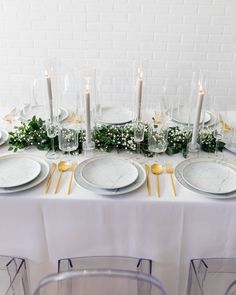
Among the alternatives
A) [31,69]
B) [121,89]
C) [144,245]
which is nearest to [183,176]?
[144,245]

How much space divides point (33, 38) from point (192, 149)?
78.7 inches

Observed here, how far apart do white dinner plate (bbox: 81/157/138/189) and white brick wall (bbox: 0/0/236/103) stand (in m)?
1.59

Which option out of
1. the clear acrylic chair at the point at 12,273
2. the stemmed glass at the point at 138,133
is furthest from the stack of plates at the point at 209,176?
the clear acrylic chair at the point at 12,273

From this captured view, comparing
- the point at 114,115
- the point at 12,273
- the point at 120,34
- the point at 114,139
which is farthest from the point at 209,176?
the point at 120,34

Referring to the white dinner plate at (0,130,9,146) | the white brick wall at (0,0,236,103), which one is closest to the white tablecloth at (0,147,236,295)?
the white dinner plate at (0,130,9,146)

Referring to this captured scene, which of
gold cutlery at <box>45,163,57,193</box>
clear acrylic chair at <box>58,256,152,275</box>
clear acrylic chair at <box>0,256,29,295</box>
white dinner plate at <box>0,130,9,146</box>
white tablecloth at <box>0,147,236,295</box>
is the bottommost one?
clear acrylic chair at <box>0,256,29,295</box>

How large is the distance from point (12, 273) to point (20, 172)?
42 cm

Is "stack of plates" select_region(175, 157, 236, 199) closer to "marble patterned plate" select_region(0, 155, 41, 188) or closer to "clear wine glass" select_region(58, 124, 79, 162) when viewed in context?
"clear wine glass" select_region(58, 124, 79, 162)

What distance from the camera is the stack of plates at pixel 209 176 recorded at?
4.47 ft

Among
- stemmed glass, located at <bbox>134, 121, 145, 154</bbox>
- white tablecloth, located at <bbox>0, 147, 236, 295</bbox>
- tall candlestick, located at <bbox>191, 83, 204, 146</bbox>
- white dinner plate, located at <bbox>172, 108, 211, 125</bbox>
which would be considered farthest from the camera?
white dinner plate, located at <bbox>172, 108, 211, 125</bbox>

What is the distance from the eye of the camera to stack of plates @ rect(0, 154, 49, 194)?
1.39 m

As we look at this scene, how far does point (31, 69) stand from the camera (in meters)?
3.12

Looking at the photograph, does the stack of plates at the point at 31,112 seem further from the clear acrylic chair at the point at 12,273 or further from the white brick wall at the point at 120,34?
the white brick wall at the point at 120,34

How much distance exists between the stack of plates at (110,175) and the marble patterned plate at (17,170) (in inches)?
7.3
